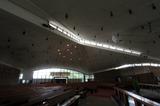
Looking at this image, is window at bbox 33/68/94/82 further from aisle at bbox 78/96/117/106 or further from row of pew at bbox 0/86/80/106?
row of pew at bbox 0/86/80/106

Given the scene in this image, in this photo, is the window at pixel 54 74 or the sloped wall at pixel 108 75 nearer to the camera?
the window at pixel 54 74

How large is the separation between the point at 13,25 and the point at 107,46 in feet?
27.0

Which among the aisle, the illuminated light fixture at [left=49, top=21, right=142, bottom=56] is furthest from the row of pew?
the illuminated light fixture at [left=49, top=21, right=142, bottom=56]

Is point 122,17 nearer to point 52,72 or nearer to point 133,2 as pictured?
point 133,2

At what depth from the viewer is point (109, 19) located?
6.30 metres

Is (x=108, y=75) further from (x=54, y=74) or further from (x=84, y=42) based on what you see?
(x=84, y=42)

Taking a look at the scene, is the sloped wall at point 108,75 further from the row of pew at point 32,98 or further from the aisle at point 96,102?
the row of pew at point 32,98

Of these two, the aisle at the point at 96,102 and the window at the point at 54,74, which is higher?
the window at the point at 54,74

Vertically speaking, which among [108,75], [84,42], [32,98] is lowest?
[32,98]

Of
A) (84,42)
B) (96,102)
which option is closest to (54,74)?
(84,42)

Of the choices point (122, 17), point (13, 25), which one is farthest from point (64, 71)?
point (122, 17)

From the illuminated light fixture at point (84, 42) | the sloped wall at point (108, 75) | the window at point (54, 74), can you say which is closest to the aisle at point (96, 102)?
the illuminated light fixture at point (84, 42)

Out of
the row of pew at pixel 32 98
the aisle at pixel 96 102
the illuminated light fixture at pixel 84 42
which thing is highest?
the illuminated light fixture at pixel 84 42

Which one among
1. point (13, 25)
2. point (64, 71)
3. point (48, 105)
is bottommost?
point (48, 105)
